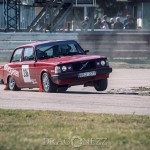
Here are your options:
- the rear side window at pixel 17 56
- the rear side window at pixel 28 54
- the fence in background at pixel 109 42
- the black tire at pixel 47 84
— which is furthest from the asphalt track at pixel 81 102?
the fence in background at pixel 109 42

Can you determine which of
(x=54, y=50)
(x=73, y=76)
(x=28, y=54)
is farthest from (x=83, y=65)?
(x=28, y=54)

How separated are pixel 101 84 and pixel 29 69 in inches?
79.7

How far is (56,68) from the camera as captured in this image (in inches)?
712

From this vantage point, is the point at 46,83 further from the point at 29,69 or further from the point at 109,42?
the point at 109,42

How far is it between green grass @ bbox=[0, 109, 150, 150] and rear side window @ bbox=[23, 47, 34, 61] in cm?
644

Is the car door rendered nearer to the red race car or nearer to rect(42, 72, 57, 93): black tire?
the red race car

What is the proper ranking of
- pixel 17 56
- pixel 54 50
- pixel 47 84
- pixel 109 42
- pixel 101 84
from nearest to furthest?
pixel 47 84 → pixel 101 84 → pixel 54 50 → pixel 17 56 → pixel 109 42

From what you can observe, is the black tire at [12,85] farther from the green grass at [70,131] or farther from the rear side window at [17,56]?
the green grass at [70,131]

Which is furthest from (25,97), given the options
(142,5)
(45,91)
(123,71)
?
(142,5)

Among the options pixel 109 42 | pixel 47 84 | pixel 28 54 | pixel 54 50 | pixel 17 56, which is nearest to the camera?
pixel 47 84

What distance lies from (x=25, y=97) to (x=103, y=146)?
27.9 ft

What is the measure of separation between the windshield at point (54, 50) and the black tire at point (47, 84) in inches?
34.5

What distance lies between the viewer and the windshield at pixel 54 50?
63.7 ft

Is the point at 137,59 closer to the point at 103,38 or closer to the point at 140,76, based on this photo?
the point at 103,38
